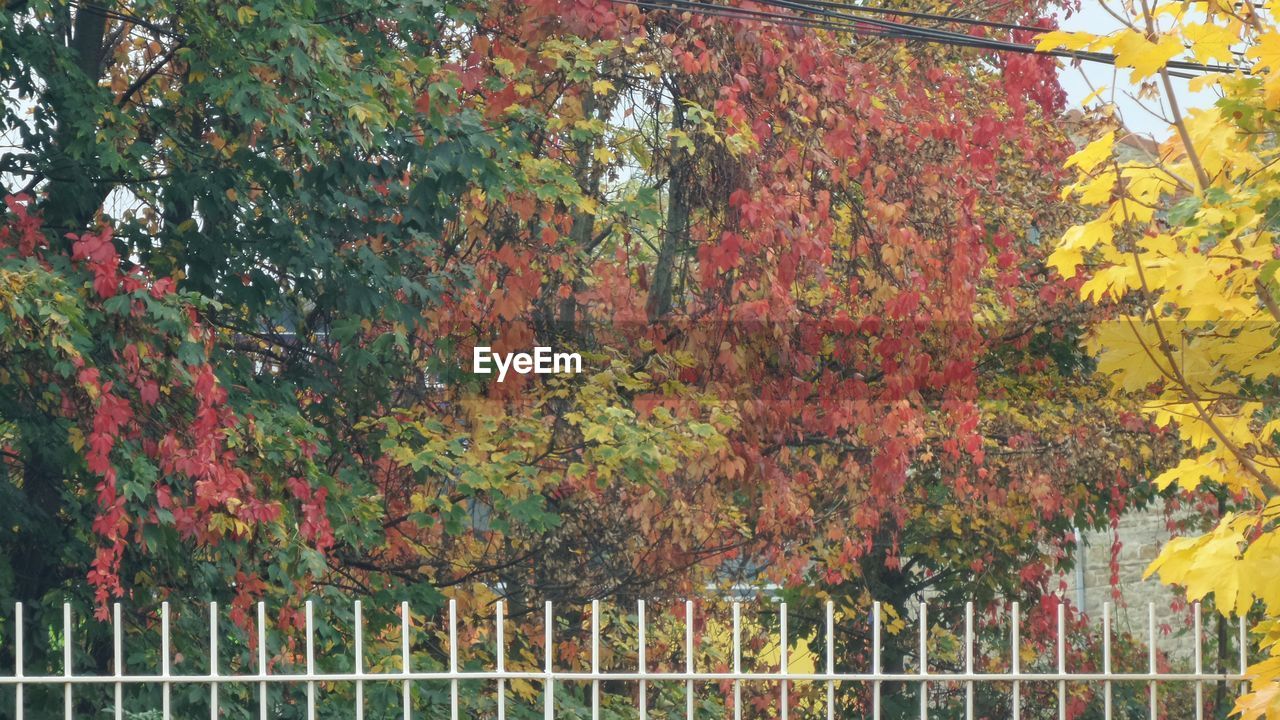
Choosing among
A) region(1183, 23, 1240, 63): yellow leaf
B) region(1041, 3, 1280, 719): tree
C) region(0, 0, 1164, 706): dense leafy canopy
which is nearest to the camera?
region(1041, 3, 1280, 719): tree

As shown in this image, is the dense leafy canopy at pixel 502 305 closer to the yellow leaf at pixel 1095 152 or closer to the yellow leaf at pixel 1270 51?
the yellow leaf at pixel 1095 152

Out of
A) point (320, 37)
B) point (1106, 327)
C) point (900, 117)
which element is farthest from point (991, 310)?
point (1106, 327)

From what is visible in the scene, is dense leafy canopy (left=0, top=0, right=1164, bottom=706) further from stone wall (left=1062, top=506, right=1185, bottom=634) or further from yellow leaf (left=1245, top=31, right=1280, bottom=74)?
stone wall (left=1062, top=506, right=1185, bottom=634)

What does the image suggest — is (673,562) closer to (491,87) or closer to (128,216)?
(491,87)

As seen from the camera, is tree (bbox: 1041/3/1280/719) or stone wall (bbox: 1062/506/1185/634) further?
stone wall (bbox: 1062/506/1185/634)

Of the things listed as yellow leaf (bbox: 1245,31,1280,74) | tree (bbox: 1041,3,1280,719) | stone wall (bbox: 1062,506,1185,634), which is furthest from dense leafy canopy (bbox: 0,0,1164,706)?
stone wall (bbox: 1062,506,1185,634)

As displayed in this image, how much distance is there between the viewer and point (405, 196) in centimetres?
909

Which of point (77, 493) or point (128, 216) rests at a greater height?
point (128, 216)

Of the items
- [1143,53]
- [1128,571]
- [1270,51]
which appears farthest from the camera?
[1128,571]

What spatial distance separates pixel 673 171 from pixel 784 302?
45.7 inches

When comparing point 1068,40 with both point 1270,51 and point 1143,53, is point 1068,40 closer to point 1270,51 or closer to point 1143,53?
point 1143,53

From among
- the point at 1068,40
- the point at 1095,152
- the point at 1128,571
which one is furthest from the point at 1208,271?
the point at 1128,571

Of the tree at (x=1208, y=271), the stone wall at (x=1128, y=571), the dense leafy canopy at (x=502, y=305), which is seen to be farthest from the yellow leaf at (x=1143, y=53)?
the stone wall at (x=1128, y=571)

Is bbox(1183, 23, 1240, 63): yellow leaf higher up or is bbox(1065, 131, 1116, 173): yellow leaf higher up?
bbox(1183, 23, 1240, 63): yellow leaf
